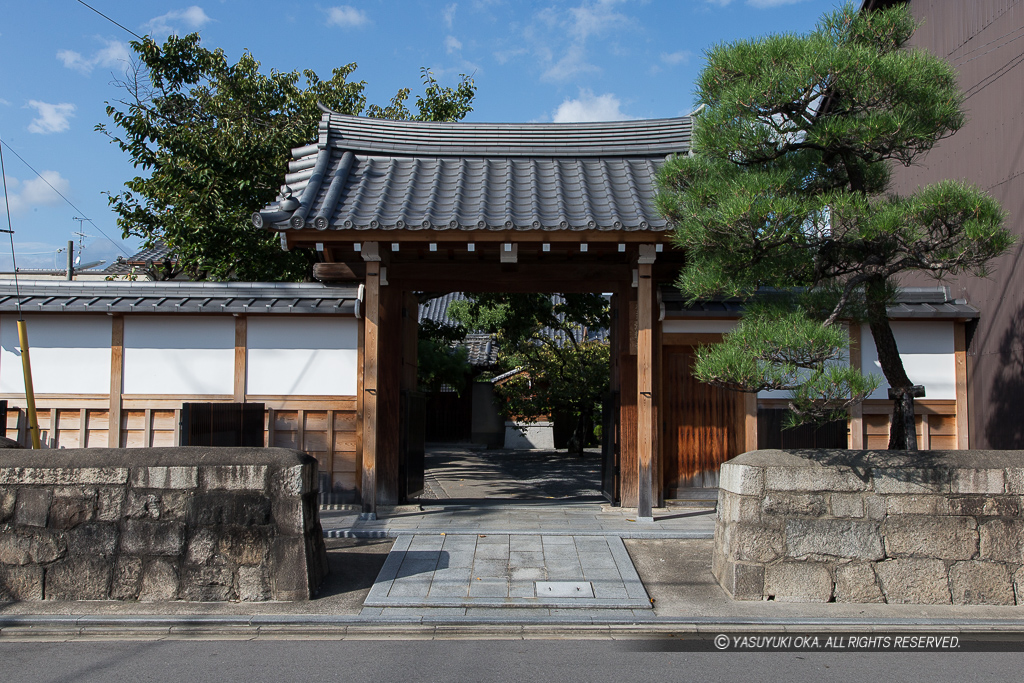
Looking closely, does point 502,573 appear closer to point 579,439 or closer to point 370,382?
point 370,382

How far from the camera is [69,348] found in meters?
9.32

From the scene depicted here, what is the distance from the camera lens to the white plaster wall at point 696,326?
377 inches

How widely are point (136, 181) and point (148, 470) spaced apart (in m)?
8.60

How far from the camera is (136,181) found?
12945 millimetres

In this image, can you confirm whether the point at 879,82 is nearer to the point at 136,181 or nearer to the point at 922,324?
the point at 922,324

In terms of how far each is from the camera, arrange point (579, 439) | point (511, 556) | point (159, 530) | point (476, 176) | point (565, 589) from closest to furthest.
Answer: point (159, 530), point (565, 589), point (511, 556), point (476, 176), point (579, 439)

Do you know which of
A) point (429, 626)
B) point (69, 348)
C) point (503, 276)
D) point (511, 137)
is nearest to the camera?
Answer: point (429, 626)

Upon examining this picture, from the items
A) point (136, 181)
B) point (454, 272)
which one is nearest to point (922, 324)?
point (454, 272)

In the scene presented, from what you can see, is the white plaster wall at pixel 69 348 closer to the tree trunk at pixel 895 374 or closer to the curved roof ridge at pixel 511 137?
the curved roof ridge at pixel 511 137

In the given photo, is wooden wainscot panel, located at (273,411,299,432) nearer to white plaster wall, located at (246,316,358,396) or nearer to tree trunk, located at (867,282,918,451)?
white plaster wall, located at (246,316,358,396)

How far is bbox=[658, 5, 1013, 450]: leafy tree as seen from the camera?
563 centimetres

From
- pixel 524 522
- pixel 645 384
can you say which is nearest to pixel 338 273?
pixel 524 522

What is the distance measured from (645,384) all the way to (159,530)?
510cm

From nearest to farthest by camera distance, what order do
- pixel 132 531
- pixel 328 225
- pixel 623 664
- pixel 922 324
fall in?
pixel 623 664
pixel 132 531
pixel 328 225
pixel 922 324
